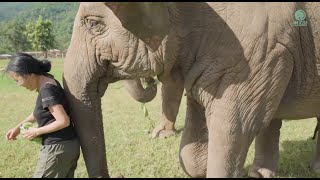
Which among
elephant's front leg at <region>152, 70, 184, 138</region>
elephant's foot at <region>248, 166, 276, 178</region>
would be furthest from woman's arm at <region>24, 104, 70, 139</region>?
elephant's front leg at <region>152, 70, 184, 138</region>

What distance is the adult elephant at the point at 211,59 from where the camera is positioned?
7.08 feet

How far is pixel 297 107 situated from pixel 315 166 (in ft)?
4.00

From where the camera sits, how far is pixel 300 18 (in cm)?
228

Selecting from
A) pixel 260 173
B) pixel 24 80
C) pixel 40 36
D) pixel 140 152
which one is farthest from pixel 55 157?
pixel 40 36

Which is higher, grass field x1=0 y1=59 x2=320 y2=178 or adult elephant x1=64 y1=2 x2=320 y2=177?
adult elephant x1=64 y1=2 x2=320 y2=177

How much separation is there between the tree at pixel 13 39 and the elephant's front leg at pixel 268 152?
5130 cm

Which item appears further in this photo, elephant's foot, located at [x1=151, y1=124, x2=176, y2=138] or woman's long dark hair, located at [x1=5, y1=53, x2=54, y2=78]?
elephant's foot, located at [x1=151, y1=124, x2=176, y2=138]

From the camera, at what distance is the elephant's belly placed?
2.50m

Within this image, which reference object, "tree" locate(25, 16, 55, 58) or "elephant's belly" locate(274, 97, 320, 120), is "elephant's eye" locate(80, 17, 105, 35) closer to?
"elephant's belly" locate(274, 97, 320, 120)

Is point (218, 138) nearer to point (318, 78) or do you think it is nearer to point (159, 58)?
point (159, 58)

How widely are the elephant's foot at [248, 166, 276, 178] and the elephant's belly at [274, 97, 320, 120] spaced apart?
0.73 meters

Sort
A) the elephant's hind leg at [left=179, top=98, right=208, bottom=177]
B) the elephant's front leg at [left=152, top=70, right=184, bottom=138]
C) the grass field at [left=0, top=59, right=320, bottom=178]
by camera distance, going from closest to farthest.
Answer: the elephant's hind leg at [left=179, top=98, right=208, bottom=177] → the grass field at [left=0, top=59, right=320, bottom=178] → the elephant's front leg at [left=152, top=70, right=184, bottom=138]

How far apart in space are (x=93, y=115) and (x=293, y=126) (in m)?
3.92

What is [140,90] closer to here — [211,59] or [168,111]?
[211,59]
